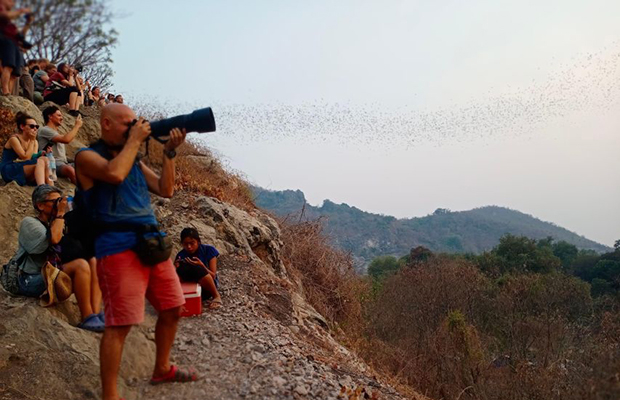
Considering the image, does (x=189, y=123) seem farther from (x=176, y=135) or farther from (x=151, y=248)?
(x=151, y=248)

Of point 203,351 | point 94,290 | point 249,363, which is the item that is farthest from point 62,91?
point 249,363

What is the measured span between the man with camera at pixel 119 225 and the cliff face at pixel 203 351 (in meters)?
0.78

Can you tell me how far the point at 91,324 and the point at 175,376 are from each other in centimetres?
104

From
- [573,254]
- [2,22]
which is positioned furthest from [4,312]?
[573,254]

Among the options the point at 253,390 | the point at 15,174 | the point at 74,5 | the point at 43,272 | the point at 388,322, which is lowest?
the point at 388,322

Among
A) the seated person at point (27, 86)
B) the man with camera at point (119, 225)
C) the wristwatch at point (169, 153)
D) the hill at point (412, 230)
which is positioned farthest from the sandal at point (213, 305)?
the hill at point (412, 230)

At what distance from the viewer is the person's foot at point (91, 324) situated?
4180 millimetres

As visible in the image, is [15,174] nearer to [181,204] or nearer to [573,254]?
[181,204]

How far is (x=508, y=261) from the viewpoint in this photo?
117 ft

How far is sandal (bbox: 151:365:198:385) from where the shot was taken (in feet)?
11.8

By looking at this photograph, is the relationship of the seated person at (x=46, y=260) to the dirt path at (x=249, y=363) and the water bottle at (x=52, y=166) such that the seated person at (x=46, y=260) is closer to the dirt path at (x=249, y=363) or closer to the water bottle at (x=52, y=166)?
the dirt path at (x=249, y=363)

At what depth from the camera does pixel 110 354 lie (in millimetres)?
2965

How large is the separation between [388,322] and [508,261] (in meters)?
17.9

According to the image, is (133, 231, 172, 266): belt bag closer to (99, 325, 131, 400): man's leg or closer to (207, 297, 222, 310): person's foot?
(99, 325, 131, 400): man's leg
